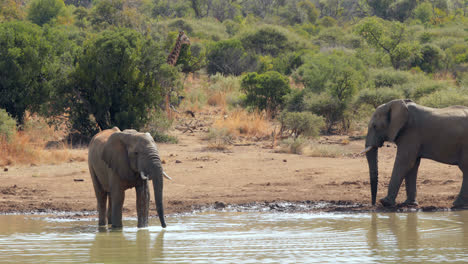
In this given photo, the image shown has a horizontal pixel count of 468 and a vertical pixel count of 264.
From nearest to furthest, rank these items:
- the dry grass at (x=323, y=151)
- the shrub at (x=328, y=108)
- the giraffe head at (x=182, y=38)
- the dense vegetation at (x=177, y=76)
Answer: the dry grass at (x=323, y=151) → the dense vegetation at (x=177, y=76) → the shrub at (x=328, y=108) → the giraffe head at (x=182, y=38)

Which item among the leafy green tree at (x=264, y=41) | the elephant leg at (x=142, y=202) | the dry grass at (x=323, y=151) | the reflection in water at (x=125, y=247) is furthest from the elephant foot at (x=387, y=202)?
the leafy green tree at (x=264, y=41)

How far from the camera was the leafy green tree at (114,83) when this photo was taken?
17.7m

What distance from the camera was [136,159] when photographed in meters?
8.44

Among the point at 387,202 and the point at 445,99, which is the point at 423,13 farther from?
the point at 387,202

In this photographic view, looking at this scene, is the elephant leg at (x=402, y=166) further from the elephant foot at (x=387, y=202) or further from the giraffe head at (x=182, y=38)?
the giraffe head at (x=182, y=38)

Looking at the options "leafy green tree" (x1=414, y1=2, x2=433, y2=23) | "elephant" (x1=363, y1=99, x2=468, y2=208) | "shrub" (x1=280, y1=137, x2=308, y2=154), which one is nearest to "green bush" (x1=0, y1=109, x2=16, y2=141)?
"shrub" (x1=280, y1=137, x2=308, y2=154)

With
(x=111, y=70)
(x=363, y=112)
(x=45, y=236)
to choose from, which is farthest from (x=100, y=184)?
(x=363, y=112)

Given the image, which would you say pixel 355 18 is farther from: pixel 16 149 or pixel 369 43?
pixel 16 149

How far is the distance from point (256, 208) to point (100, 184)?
2934mm

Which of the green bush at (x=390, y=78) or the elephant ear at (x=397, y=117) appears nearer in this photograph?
the elephant ear at (x=397, y=117)

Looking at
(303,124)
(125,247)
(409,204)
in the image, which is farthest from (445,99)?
(125,247)

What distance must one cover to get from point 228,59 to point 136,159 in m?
25.4

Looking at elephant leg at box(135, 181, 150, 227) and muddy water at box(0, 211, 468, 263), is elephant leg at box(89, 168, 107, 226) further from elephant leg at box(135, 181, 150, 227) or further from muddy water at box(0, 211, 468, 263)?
elephant leg at box(135, 181, 150, 227)

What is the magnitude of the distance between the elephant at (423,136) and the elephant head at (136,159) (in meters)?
4.02
